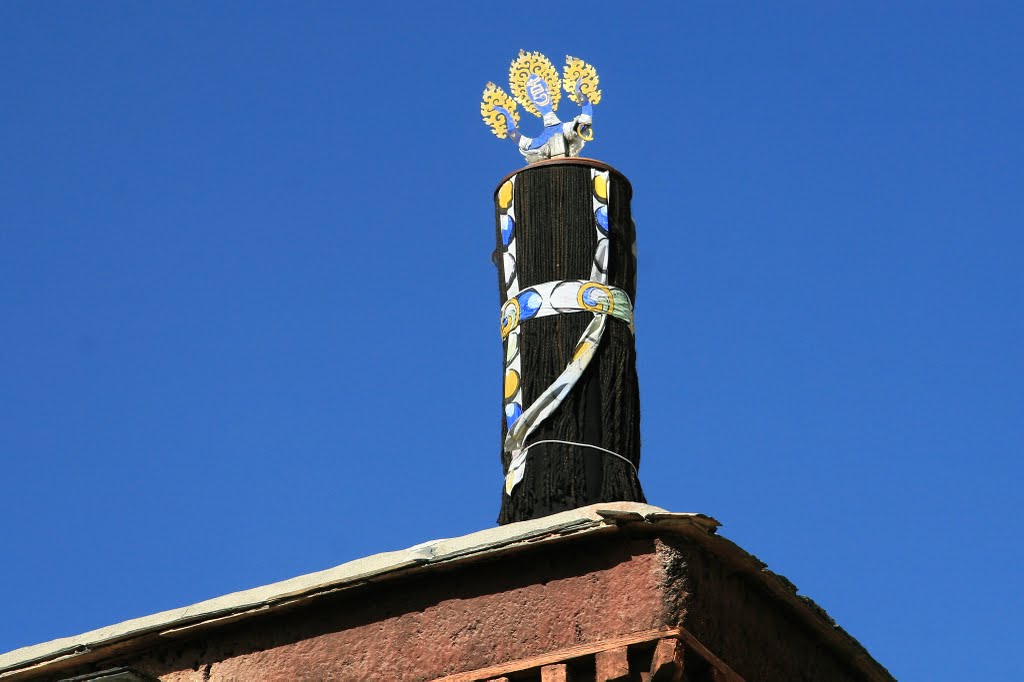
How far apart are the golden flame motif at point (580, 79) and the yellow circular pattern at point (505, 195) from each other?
878 mm

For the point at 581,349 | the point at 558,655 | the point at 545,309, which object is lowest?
the point at 558,655

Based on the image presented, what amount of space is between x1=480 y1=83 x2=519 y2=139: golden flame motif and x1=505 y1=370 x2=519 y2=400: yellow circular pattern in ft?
6.30

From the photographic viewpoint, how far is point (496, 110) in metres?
13.8

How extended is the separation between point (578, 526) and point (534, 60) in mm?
5083

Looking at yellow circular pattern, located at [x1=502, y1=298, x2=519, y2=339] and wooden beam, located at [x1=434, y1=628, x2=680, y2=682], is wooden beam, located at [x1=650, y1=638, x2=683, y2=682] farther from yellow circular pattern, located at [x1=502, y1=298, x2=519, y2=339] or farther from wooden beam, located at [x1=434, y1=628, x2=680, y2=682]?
yellow circular pattern, located at [x1=502, y1=298, x2=519, y2=339]

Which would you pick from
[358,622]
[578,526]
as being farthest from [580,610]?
[358,622]

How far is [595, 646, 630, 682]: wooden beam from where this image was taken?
9516mm

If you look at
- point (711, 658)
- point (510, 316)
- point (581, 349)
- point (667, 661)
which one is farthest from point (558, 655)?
point (510, 316)

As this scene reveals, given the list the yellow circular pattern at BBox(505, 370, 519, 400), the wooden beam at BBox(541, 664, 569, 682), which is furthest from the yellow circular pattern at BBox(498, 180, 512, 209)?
the wooden beam at BBox(541, 664, 569, 682)

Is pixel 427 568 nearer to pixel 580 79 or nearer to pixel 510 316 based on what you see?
pixel 510 316

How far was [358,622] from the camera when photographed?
1023 cm

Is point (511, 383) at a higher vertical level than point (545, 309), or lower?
lower

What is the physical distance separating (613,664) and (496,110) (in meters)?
5.28

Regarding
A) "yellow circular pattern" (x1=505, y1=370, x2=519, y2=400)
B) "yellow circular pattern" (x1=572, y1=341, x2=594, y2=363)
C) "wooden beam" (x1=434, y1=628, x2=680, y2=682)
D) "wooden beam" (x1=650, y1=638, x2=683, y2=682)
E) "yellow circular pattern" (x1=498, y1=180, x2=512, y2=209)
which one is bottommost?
"wooden beam" (x1=650, y1=638, x2=683, y2=682)
